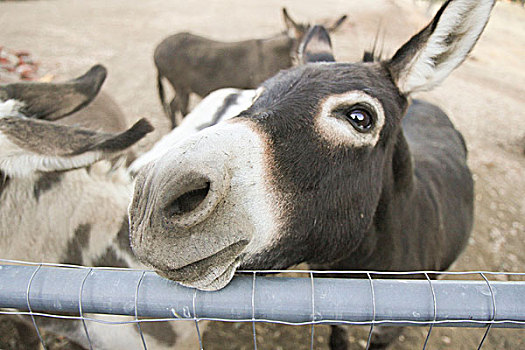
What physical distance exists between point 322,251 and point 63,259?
4.33ft

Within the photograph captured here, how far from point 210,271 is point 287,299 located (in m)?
0.25

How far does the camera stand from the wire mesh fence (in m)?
0.85

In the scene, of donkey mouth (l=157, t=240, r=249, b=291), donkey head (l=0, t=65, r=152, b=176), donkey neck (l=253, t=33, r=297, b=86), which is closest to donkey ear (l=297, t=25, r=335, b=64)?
donkey head (l=0, t=65, r=152, b=176)

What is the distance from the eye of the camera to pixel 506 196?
4.73 metres

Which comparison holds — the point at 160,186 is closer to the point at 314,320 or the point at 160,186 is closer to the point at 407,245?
the point at 314,320

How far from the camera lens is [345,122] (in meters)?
1.30

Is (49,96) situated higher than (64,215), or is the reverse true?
(49,96)

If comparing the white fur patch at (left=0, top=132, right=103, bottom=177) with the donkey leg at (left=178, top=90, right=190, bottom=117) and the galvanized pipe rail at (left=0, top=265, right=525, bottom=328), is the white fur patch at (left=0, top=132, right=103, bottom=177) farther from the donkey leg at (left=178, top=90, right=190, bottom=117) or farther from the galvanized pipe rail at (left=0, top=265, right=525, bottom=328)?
the donkey leg at (left=178, top=90, right=190, bottom=117)

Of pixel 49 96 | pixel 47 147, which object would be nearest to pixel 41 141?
pixel 47 147

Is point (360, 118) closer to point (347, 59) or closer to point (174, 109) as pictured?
point (347, 59)

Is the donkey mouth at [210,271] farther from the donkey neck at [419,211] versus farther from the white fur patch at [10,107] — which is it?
the white fur patch at [10,107]

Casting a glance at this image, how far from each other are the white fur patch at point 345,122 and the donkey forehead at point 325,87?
1.0 inches

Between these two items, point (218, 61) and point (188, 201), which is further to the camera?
point (218, 61)

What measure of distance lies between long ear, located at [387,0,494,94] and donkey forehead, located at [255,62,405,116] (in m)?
0.07
